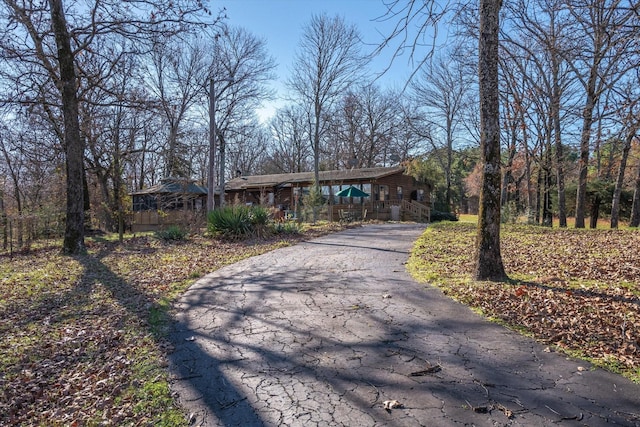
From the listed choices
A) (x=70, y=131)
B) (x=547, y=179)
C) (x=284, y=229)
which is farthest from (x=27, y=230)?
(x=547, y=179)

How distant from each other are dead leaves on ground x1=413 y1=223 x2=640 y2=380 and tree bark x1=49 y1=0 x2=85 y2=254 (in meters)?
9.69

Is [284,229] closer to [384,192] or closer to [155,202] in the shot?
[384,192]

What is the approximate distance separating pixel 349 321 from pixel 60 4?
11743 millimetres

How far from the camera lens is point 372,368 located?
3211 millimetres

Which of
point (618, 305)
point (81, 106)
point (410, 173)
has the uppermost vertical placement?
point (81, 106)

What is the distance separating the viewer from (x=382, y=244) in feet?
35.1

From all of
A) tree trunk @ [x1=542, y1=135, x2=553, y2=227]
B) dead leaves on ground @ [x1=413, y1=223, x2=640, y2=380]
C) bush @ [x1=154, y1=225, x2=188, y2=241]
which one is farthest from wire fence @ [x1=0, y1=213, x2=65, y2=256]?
tree trunk @ [x1=542, y1=135, x2=553, y2=227]

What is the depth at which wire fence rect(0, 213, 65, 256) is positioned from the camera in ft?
39.1

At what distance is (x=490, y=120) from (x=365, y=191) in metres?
20.2

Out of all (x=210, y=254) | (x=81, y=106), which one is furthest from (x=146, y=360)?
(x=81, y=106)

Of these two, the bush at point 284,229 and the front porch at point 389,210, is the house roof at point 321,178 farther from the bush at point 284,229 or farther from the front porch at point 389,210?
the bush at point 284,229

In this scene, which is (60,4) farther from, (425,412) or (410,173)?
(410,173)

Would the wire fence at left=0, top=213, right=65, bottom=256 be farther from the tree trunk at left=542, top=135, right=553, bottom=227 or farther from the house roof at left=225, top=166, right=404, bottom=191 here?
the tree trunk at left=542, top=135, right=553, bottom=227

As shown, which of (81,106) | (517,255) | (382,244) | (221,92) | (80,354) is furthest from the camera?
(221,92)
